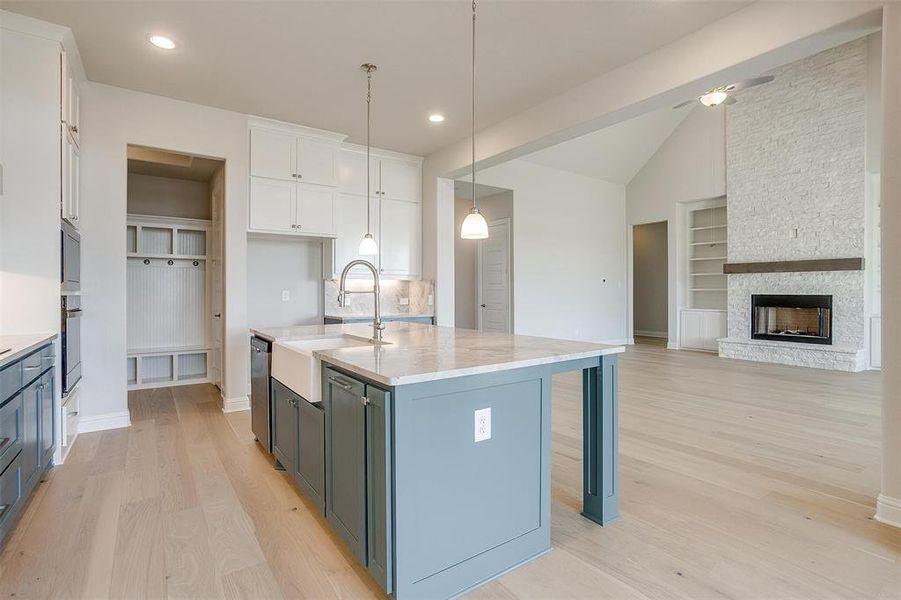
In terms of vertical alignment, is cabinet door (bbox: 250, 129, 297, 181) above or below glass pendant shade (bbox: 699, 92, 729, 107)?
below

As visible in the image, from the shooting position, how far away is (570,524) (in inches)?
89.9

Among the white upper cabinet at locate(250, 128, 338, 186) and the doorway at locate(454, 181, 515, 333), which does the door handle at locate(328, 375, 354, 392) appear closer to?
the white upper cabinet at locate(250, 128, 338, 186)

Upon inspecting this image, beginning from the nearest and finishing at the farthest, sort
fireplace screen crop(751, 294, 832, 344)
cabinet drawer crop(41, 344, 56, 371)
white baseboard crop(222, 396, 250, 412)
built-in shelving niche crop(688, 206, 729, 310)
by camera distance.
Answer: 1. cabinet drawer crop(41, 344, 56, 371)
2. white baseboard crop(222, 396, 250, 412)
3. fireplace screen crop(751, 294, 832, 344)
4. built-in shelving niche crop(688, 206, 729, 310)

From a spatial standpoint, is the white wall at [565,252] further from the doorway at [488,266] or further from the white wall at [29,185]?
the white wall at [29,185]

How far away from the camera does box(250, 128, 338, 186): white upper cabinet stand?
467 centimetres

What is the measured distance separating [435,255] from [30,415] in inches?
166

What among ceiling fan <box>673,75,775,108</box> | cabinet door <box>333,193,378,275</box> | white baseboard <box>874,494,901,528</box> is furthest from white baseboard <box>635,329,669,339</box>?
white baseboard <box>874,494,901,528</box>

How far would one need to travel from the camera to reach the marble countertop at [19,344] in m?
2.14

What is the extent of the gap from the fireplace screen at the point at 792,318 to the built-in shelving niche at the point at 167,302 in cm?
805

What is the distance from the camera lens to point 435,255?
19.5ft

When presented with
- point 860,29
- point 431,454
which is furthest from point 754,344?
point 431,454

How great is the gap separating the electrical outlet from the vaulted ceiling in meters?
2.48

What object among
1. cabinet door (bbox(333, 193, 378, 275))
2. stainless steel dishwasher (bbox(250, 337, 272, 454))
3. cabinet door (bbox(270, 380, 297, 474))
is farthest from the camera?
cabinet door (bbox(333, 193, 378, 275))

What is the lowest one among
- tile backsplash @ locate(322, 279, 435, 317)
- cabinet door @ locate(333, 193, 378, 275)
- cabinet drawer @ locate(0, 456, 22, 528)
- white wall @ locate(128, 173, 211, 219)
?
cabinet drawer @ locate(0, 456, 22, 528)
